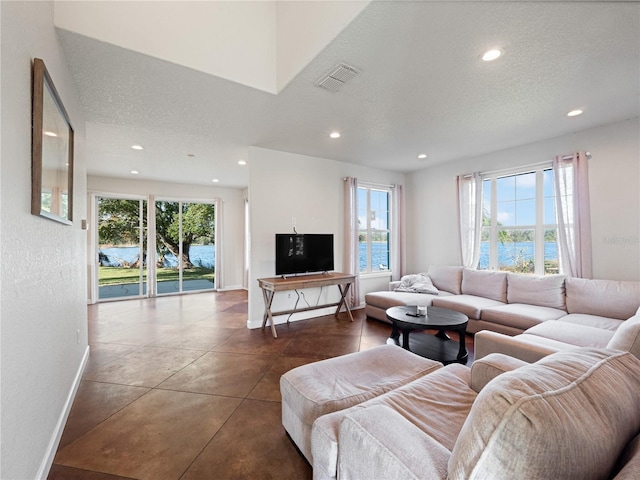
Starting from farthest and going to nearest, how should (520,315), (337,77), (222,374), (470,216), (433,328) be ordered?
(470,216) < (520,315) < (433,328) < (222,374) < (337,77)

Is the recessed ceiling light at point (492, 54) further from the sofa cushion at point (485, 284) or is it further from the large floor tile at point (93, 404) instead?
the large floor tile at point (93, 404)

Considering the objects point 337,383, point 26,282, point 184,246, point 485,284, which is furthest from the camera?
point 184,246

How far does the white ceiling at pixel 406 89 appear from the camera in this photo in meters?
1.79

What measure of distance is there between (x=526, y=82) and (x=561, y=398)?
2.76 metres

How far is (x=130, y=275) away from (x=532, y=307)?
741cm

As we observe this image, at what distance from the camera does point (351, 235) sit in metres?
4.94

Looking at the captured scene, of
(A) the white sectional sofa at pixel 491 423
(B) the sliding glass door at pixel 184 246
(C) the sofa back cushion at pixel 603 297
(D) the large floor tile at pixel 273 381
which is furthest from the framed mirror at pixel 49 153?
(C) the sofa back cushion at pixel 603 297

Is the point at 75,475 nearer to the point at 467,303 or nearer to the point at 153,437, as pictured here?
the point at 153,437

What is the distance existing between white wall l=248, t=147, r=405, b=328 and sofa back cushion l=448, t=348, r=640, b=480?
3601mm

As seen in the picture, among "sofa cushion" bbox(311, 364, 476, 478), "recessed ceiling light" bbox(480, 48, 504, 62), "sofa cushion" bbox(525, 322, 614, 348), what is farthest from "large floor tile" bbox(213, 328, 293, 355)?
"recessed ceiling light" bbox(480, 48, 504, 62)

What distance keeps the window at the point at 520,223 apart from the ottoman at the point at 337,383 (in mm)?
3250

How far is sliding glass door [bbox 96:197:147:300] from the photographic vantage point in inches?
235

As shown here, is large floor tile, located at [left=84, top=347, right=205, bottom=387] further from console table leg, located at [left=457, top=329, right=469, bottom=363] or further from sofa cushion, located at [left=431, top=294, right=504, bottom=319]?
Result: sofa cushion, located at [left=431, top=294, right=504, bottom=319]

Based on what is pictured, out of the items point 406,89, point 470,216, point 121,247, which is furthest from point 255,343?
point 121,247
